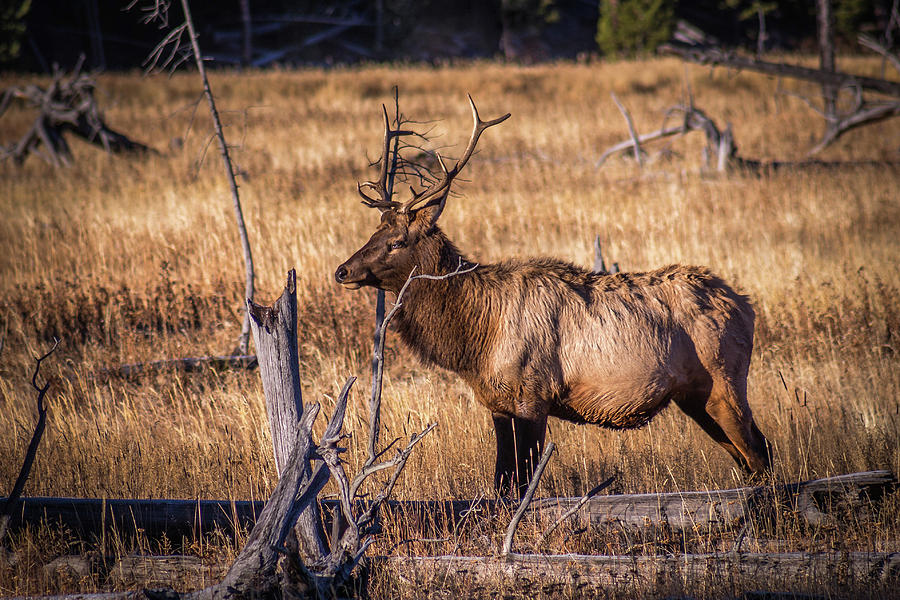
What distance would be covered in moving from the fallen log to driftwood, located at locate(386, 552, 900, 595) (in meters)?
0.45

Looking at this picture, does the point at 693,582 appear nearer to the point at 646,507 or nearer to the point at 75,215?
the point at 646,507

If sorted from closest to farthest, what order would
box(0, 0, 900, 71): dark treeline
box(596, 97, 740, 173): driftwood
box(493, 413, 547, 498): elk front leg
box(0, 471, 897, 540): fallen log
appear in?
box(0, 471, 897, 540): fallen log, box(493, 413, 547, 498): elk front leg, box(596, 97, 740, 173): driftwood, box(0, 0, 900, 71): dark treeline

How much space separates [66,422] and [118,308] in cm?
280

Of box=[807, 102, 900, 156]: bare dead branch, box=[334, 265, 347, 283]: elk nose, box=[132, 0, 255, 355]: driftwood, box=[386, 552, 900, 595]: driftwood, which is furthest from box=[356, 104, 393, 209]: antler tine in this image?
box=[807, 102, 900, 156]: bare dead branch

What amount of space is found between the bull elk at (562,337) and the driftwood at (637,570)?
3.89ft

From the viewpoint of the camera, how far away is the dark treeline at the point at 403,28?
1545 inches

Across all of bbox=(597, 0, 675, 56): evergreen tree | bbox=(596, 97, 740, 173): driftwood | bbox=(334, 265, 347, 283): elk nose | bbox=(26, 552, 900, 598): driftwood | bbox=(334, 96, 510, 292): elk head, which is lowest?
bbox=(26, 552, 900, 598): driftwood

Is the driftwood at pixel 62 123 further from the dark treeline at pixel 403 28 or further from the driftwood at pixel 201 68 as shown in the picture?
the dark treeline at pixel 403 28

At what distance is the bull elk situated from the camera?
16.5 ft

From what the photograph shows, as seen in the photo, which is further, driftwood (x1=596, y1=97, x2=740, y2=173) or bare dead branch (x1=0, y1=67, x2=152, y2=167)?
bare dead branch (x1=0, y1=67, x2=152, y2=167)

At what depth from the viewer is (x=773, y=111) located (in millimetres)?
22047

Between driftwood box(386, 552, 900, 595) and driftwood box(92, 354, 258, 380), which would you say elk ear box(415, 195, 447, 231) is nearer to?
driftwood box(386, 552, 900, 595)

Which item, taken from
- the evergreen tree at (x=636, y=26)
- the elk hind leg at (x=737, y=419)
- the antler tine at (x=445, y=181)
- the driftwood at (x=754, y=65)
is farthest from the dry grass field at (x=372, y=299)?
the evergreen tree at (x=636, y=26)

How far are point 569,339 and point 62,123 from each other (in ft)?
55.3
